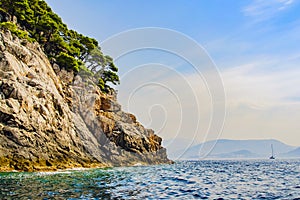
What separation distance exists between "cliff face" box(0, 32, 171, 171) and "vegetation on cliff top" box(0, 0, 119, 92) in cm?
316

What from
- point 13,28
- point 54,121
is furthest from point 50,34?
point 54,121

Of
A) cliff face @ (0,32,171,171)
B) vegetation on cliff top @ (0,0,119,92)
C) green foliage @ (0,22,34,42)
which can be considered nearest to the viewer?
cliff face @ (0,32,171,171)

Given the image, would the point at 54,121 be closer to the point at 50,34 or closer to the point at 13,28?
the point at 13,28

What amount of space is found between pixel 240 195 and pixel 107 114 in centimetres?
5536

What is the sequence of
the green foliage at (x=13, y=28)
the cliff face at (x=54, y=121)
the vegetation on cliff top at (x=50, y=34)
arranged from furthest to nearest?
1. the vegetation on cliff top at (x=50, y=34)
2. the green foliage at (x=13, y=28)
3. the cliff face at (x=54, y=121)

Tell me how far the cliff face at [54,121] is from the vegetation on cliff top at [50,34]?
3159 mm

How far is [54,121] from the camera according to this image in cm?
4716

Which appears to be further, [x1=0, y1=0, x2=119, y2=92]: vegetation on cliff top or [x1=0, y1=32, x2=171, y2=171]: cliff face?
[x1=0, y1=0, x2=119, y2=92]: vegetation on cliff top

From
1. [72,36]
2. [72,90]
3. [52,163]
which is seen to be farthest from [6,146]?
[72,36]

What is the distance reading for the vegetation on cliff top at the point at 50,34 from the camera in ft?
198

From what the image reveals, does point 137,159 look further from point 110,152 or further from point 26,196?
point 26,196

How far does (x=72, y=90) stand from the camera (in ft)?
210

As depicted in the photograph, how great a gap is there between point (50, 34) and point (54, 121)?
101 ft

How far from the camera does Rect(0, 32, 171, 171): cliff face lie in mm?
38469
